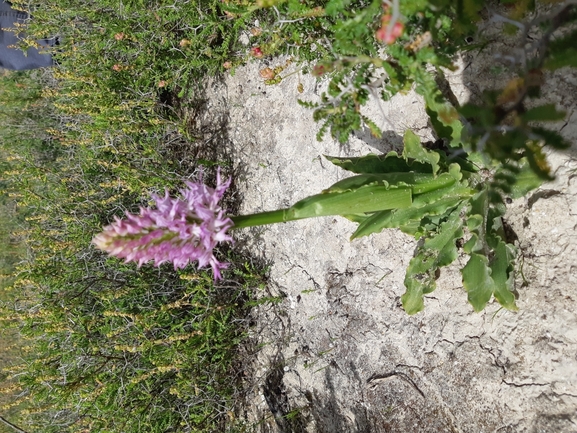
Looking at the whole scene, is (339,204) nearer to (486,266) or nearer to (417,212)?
(417,212)

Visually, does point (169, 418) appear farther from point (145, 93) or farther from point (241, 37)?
point (241, 37)

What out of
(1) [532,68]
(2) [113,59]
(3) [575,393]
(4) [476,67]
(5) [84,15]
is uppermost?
(5) [84,15]

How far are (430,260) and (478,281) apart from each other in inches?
12.9

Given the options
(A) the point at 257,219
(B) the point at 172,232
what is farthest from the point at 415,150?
(B) the point at 172,232

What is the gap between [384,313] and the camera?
3176mm

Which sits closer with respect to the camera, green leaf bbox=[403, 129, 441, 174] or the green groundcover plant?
the green groundcover plant

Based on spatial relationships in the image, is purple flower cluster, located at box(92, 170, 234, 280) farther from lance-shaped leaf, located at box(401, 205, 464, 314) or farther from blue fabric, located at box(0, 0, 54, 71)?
blue fabric, located at box(0, 0, 54, 71)

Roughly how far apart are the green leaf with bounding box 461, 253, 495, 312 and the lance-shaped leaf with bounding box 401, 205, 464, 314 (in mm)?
168

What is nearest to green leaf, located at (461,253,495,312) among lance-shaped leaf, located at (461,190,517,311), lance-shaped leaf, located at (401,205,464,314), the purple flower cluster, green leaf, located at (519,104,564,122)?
lance-shaped leaf, located at (461,190,517,311)

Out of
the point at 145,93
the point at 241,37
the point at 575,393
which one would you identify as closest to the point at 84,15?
the point at 145,93

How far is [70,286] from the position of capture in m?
4.19

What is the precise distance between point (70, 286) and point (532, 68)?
3977mm

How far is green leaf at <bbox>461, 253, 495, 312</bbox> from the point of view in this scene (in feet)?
7.91

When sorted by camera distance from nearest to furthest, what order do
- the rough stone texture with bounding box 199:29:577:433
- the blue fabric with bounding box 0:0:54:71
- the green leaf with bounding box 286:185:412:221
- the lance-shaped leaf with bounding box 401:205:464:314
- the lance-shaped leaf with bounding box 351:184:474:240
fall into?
the green leaf with bounding box 286:185:412:221 < the rough stone texture with bounding box 199:29:577:433 < the lance-shaped leaf with bounding box 351:184:474:240 < the lance-shaped leaf with bounding box 401:205:464:314 < the blue fabric with bounding box 0:0:54:71
